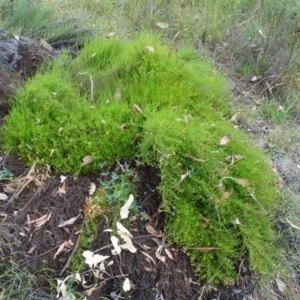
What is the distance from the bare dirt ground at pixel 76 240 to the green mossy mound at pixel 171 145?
8cm

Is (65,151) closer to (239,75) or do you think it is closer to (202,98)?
(202,98)

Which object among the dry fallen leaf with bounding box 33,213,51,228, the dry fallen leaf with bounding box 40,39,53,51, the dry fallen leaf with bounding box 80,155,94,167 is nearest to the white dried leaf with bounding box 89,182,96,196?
the dry fallen leaf with bounding box 80,155,94,167

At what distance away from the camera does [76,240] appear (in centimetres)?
243

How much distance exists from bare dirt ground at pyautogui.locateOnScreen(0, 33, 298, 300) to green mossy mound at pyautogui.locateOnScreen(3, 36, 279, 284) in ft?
0.26

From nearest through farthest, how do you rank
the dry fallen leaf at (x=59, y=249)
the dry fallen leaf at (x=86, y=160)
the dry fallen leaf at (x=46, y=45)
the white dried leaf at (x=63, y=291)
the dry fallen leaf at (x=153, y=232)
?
the white dried leaf at (x=63, y=291) → the dry fallen leaf at (x=59, y=249) → the dry fallen leaf at (x=153, y=232) → the dry fallen leaf at (x=86, y=160) → the dry fallen leaf at (x=46, y=45)

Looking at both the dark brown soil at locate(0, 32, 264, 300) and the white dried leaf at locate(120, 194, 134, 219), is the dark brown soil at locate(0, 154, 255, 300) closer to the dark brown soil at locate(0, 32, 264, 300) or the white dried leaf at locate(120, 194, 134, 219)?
the dark brown soil at locate(0, 32, 264, 300)

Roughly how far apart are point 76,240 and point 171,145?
0.75 metres

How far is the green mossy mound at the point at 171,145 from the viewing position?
245 centimetres

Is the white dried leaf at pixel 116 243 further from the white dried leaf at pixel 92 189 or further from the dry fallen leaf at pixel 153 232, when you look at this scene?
the white dried leaf at pixel 92 189

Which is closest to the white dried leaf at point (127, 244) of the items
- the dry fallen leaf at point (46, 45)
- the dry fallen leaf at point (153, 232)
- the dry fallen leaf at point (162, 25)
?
the dry fallen leaf at point (153, 232)

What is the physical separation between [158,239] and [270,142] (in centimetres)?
148

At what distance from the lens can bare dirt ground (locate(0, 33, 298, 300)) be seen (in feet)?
7.77

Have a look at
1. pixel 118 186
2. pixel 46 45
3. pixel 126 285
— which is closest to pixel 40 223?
pixel 118 186

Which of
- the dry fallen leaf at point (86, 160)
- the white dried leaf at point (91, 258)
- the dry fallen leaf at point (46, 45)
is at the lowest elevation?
the white dried leaf at point (91, 258)
